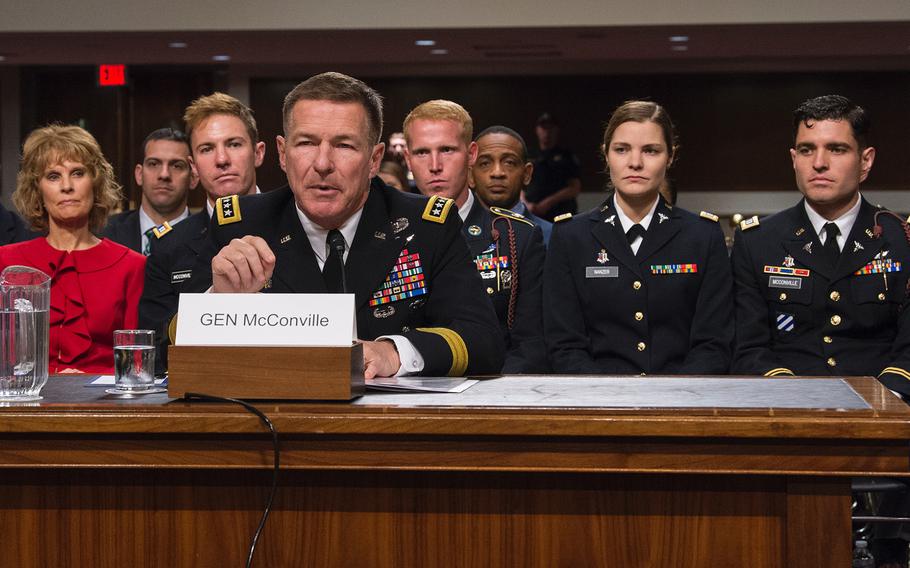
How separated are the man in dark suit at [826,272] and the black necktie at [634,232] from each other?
→ 0.28 meters

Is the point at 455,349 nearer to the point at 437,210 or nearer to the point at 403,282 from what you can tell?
the point at 403,282

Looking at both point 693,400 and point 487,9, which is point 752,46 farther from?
point 693,400

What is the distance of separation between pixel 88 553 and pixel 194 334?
33 centimetres

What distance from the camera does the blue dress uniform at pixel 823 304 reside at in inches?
115

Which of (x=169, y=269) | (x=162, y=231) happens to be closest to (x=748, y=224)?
(x=169, y=269)

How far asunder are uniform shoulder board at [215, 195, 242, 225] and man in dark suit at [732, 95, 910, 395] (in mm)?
1407

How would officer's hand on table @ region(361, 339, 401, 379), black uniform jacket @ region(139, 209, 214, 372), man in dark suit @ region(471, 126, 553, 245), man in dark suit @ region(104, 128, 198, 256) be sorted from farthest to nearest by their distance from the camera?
man in dark suit @ region(104, 128, 198, 256), man in dark suit @ region(471, 126, 553, 245), black uniform jacket @ region(139, 209, 214, 372), officer's hand on table @ region(361, 339, 401, 379)

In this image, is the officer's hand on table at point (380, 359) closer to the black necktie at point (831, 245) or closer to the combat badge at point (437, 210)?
the combat badge at point (437, 210)

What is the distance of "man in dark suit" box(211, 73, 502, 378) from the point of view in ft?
6.99

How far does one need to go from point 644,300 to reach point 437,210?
3.08 feet

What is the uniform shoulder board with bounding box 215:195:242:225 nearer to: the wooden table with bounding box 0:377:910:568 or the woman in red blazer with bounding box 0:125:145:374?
the wooden table with bounding box 0:377:910:568

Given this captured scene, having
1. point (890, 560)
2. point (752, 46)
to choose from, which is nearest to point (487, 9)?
point (752, 46)

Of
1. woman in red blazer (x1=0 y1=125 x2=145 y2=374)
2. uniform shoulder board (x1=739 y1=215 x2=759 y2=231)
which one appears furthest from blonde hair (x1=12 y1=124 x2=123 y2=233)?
uniform shoulder board (x1=739 y1=215 x2=759 y2=231)

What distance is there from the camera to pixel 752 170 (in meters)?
10.9
